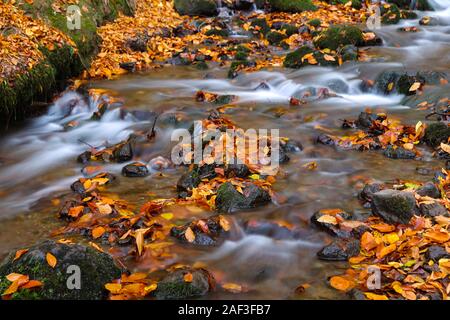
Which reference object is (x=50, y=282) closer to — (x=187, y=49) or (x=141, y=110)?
(x=141, y=110)

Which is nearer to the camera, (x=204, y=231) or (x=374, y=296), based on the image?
(x=374, y=296)

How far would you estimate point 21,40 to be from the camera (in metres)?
8.41

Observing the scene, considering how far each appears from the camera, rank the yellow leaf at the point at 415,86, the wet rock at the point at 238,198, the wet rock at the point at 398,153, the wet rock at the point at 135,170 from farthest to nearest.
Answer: the yellow leaf at the point at 415,86, the wet rock at the point at 398,153, the wet rock at the point at 135,170, the wet rock at the point at 238,198

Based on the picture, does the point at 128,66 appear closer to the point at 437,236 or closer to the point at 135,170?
the point at 135,170

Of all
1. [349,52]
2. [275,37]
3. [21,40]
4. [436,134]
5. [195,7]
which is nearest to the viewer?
[436,134]

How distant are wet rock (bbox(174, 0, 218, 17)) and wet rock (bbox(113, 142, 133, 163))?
10751 mm

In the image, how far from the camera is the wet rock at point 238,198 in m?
5.04

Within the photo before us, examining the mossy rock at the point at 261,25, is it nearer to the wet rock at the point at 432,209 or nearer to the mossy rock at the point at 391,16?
the mossy rock at the point at 391,16

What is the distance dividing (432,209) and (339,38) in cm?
820

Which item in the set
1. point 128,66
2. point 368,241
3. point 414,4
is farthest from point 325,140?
point 414,4

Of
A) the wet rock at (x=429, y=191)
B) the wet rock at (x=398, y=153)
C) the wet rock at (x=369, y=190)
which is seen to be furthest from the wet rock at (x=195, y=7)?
the wet rock at (x=429, y=191)

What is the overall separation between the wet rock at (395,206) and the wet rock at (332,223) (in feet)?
1.05

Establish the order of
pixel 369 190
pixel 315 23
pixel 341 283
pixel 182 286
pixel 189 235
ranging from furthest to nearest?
pixel 315 23, pixel 369 190, pixel 189 235, pixel 341 283, pixel 182 286

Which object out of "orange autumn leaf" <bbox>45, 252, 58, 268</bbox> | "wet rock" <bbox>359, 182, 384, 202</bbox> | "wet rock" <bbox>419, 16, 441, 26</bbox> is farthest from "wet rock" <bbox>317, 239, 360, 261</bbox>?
"wet rock" <bbox>419, 16, 441, 26</bbox>
